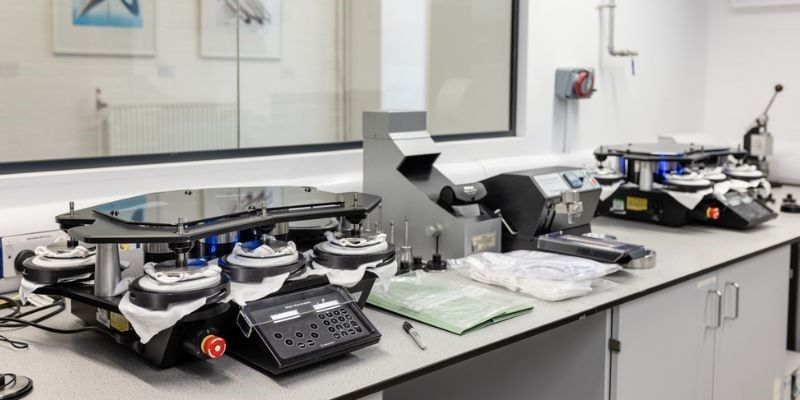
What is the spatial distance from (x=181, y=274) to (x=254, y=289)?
0.16 meters

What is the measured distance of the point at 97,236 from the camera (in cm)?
133

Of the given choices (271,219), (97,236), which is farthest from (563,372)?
(97,236)

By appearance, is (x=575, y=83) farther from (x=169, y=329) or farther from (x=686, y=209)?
(x=169, y=329)

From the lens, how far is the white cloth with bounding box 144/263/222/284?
1314 mm

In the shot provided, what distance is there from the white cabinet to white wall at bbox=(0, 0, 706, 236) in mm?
965

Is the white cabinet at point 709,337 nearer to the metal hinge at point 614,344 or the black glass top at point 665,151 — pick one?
the metal hinge at point 614,344

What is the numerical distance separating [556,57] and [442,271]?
1556 mm

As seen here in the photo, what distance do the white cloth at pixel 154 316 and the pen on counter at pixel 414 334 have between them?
48cm

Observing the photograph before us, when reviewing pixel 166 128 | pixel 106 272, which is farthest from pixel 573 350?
pixel 166 128

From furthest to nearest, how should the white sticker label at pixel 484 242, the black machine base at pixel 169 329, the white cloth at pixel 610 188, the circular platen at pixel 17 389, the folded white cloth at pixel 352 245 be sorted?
the white cloth at pixel 610 188 → the white sticker label at pixel 484 242 → the folded white cloth at pixel 352 245 → the black machine base at pixel 169 329 → the circular platen at pixel 17 389

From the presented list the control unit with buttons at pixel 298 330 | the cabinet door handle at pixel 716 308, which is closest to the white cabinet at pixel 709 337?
the cabinet door handle at pixel 716 308

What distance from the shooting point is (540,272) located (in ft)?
6.73

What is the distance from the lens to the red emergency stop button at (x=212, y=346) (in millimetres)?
1343

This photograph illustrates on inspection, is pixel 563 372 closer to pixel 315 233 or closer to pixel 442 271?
pixel 442 271
